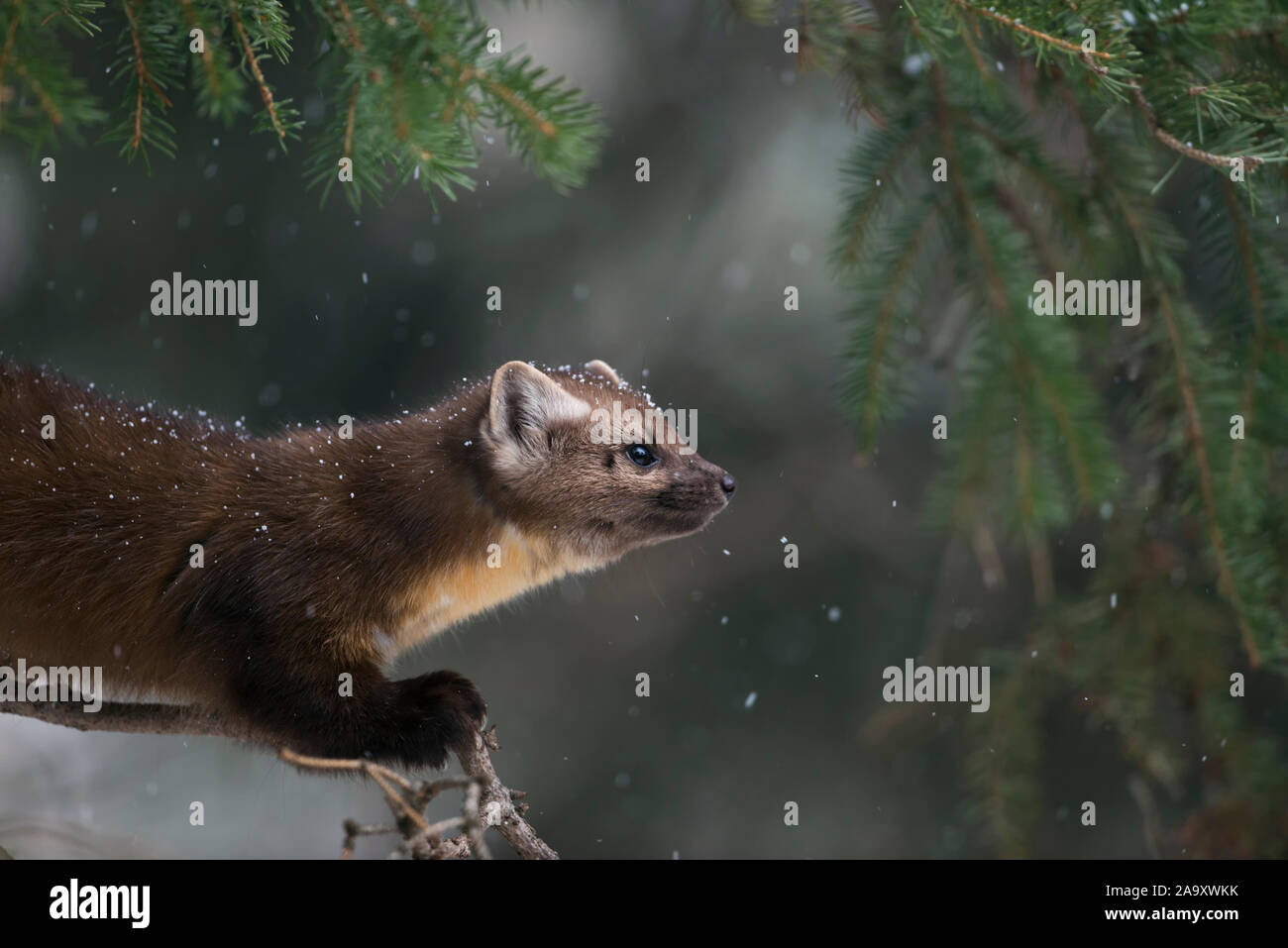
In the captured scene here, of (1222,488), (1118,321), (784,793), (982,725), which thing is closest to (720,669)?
(784,793)

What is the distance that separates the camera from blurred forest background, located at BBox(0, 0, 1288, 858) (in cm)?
436

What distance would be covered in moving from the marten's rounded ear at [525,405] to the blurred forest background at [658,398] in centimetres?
66

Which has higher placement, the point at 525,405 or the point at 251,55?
the point at 251,55

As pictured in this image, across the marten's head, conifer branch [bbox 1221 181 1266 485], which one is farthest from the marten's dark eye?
conifer branch [bbox 1221 181 1266 485]

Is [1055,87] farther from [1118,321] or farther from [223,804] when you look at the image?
[223,804]

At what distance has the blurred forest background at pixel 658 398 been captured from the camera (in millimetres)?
4363

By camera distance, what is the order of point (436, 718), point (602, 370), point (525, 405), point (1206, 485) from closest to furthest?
point (436, 718), point (1206, 485), point (525, 405), point (602, 370)

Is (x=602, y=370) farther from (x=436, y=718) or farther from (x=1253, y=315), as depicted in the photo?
(x=1253, y=315)

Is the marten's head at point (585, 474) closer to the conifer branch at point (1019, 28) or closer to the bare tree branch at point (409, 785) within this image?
the bare tree branch at point (409, 785)

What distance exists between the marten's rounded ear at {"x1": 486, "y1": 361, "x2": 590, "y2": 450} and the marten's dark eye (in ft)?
0.54

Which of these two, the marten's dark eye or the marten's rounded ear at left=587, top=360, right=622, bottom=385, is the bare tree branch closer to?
the marten's dark eye

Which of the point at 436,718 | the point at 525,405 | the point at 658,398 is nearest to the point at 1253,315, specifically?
the point at 525,405

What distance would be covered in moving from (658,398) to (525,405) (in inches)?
58.1

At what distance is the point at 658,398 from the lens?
4.54 m
